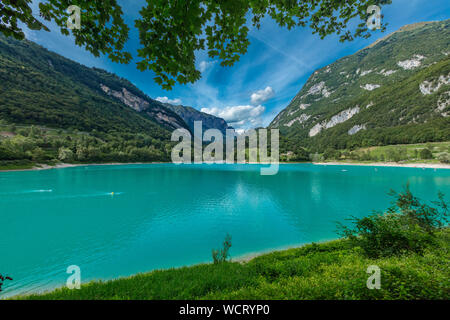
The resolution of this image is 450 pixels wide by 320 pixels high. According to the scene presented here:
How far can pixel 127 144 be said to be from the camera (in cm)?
11312

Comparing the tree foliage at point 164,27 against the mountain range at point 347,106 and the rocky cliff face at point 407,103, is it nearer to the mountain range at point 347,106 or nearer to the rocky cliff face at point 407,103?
the mountain range at point 347,106

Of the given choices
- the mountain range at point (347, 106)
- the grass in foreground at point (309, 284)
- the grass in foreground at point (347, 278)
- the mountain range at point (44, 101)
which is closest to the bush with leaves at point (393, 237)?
the grass in foreground at point (347, 278)

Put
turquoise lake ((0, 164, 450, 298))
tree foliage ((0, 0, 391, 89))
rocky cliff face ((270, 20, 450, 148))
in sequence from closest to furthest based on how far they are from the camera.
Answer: tree foliage ((0, 0, 391, 89)) → turquoise lake ((0, 164, 450, 298)) → rocky cliff face ((270, 20, 450, 148))

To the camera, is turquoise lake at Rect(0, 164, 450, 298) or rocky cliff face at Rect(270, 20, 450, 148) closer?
turquoise lake at Rect(0, 164, 450, 298)

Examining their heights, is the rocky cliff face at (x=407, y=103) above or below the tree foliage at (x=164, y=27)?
above

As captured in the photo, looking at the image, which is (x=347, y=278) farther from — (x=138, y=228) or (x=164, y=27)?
(x=138, y=228)

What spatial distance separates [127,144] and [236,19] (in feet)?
422

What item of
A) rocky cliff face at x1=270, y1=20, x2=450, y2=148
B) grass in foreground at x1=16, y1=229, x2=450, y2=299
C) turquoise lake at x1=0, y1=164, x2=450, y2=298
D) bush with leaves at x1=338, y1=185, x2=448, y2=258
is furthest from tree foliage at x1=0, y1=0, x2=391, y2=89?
rocky cliff face at x1=270, y1=20, x2=450, y2=148

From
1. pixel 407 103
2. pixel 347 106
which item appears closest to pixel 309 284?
pixel 407 103

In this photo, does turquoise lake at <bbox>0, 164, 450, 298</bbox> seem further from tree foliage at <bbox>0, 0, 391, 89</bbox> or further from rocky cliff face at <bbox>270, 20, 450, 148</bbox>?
rocky cliff face at <bbox>270, 20, 450, 148</bbox>

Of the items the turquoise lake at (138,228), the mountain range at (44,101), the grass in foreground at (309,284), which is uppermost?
the mountain range at (44,101)

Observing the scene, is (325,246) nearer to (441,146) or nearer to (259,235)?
(259,235)

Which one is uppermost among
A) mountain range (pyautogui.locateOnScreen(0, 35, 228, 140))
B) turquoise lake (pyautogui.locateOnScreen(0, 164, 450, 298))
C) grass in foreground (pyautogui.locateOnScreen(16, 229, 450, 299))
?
mountain range (pyautogui.locateOnScreen(0, 35, 228, 140))

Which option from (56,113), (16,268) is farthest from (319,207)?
(56,113)
